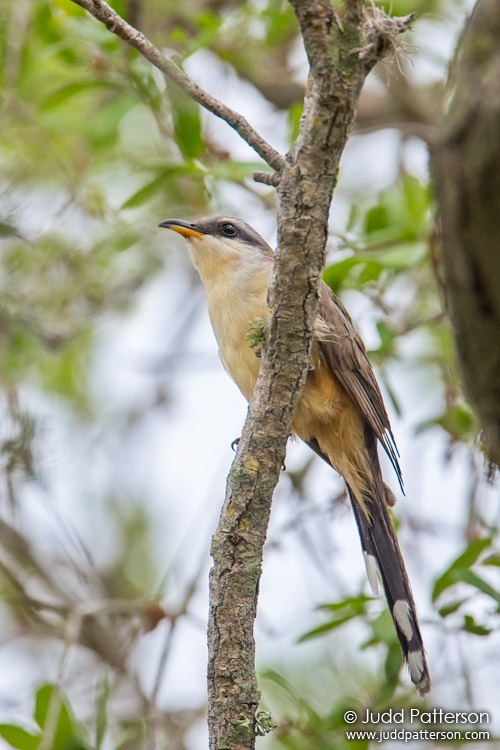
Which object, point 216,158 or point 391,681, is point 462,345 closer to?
point 391,681

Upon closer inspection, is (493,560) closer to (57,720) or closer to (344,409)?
(344,409)

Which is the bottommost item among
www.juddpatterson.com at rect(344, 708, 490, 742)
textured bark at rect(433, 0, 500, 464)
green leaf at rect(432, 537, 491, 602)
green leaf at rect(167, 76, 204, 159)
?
www.juddpatterson.com at rect(344, 708, 490, 742)

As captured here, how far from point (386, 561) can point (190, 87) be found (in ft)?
9.39

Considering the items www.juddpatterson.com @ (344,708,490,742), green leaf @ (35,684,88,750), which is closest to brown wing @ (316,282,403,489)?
www.juddpatterson.com @ (344,708,490,742)

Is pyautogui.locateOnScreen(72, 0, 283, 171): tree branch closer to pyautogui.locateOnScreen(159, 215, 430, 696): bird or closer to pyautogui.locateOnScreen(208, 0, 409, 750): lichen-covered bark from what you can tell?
pyautogui.locateOnScreen(208, 0, 409, 750): lichen-covered bark

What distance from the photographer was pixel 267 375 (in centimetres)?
313

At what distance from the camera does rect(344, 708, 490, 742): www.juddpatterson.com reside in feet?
14.8

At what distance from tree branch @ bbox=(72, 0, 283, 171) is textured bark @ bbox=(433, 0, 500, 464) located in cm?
86

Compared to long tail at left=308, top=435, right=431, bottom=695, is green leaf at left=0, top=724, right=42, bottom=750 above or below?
below

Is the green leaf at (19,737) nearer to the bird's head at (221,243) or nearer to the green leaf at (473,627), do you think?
the green leaf at (473,627)

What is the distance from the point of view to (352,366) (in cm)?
459

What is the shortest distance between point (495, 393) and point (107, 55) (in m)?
4.09

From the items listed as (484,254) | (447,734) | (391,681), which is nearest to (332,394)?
(391,681)

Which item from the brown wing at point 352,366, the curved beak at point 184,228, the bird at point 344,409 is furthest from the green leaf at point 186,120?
the brown wing at point 352,366
